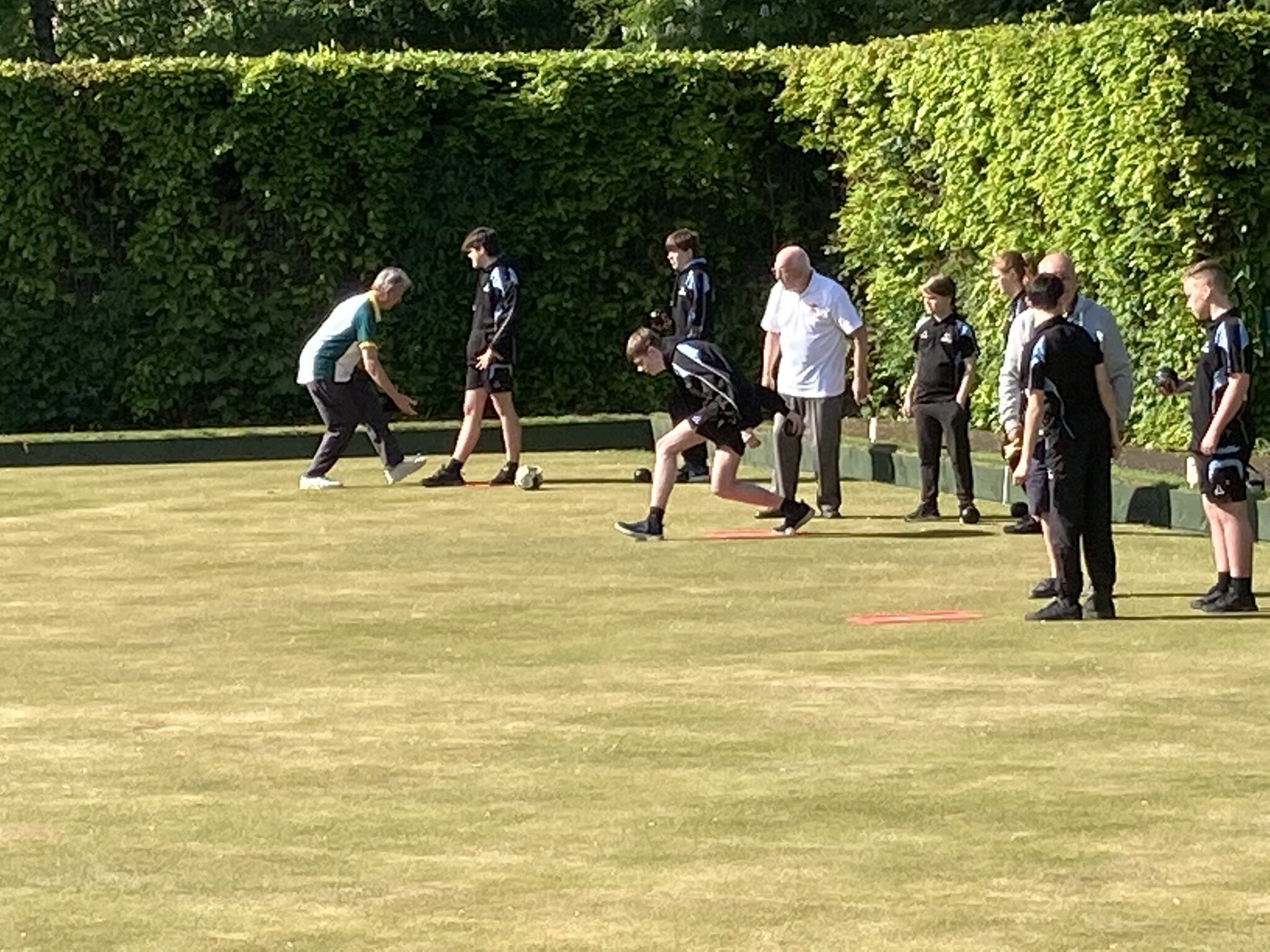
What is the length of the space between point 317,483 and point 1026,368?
26.6ft

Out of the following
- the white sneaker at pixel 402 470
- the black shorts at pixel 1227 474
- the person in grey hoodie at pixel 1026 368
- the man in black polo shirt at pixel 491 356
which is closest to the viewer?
the black shorts at pixel 1227 474

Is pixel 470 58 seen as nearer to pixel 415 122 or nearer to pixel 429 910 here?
pixel 415 122

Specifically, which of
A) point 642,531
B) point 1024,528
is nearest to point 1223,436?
point 1024,528

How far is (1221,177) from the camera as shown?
18188 millimetres

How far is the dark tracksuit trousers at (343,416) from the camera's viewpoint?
1969 centimetres

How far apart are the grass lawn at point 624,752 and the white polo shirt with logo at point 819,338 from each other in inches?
66.6

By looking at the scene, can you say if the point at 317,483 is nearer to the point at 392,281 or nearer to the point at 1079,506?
the point at 392,281

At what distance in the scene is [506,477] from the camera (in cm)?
1961

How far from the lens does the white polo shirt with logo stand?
16.8 m

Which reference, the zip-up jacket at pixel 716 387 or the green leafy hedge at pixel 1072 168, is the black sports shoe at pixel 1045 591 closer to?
the zip-up jacket at pixel 716 387

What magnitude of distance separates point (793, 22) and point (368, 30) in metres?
7.40

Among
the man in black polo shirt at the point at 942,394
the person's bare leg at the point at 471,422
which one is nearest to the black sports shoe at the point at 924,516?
the man in black polo shirt at the point at 942,394

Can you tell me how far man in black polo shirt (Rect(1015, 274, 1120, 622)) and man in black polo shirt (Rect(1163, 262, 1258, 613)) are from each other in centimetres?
37

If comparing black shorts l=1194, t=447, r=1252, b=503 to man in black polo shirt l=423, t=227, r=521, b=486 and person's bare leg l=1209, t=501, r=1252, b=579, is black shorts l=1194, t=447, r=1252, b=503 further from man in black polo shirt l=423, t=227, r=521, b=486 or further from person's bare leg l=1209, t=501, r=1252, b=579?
man in black polo shirt l=423, t=227, r=521, b=486
